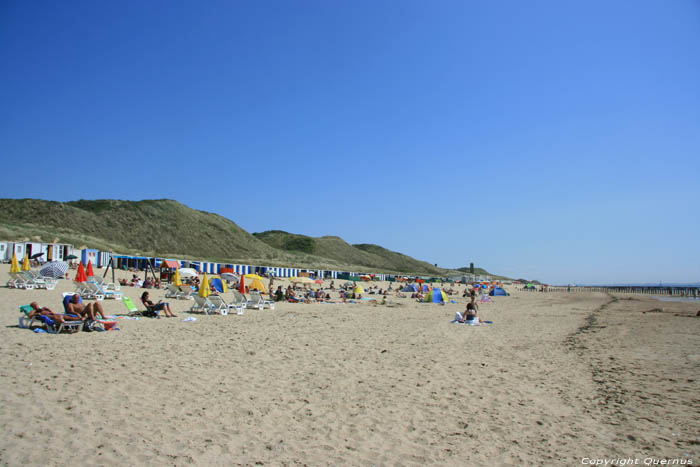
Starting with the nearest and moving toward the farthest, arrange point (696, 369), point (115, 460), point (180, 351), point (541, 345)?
point (115, 460), point (696, 369), point (180, 351), point (541, 345)

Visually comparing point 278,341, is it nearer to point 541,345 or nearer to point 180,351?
point 180,351

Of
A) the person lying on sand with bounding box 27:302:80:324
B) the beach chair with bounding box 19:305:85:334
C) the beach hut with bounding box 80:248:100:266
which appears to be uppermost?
the beach hut with bounding box 80:248:100:266

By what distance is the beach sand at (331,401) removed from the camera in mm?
3701

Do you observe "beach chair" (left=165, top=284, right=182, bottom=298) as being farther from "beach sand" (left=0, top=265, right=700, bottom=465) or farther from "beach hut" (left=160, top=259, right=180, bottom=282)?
"beach sand" (left=0, top=265, right=700, bottom=465)

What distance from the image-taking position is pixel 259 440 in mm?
3914

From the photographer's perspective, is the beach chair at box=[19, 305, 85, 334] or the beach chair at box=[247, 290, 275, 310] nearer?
the beach chair at box=[19, 305, 85, 334]

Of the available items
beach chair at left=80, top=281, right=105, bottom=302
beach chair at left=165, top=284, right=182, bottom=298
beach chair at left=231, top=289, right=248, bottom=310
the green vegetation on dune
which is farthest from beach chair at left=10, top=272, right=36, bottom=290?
the green vegetation on dune

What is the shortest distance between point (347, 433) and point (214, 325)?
7.93 m

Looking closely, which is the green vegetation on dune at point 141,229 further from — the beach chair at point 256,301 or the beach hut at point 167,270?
the beach chair at point 256,301

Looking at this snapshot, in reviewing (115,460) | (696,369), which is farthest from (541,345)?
(115,460)

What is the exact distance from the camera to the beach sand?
3.70m

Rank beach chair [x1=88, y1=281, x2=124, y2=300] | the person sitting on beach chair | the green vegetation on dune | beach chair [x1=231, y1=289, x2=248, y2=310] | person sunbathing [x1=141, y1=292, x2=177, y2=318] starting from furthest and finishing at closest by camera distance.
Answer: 1. the green vegetation on dune
2. beach chair [x1=231, y1=289, x2=248, y2=310]
3. beach chair [x1=88, y1=281, x2=124, y2=300]
4. the person sitting on beach chair
5. person sunbathing [x1=141, y1=292, x2=177, y2=318]

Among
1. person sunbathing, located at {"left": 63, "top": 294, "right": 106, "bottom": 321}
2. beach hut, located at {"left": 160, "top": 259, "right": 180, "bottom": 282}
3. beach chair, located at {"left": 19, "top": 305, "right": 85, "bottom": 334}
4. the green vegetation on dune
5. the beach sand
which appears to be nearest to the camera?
the beach sand

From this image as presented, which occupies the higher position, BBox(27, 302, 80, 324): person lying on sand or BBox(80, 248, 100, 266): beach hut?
BBox(80, 248, 100, 266): beach hut
